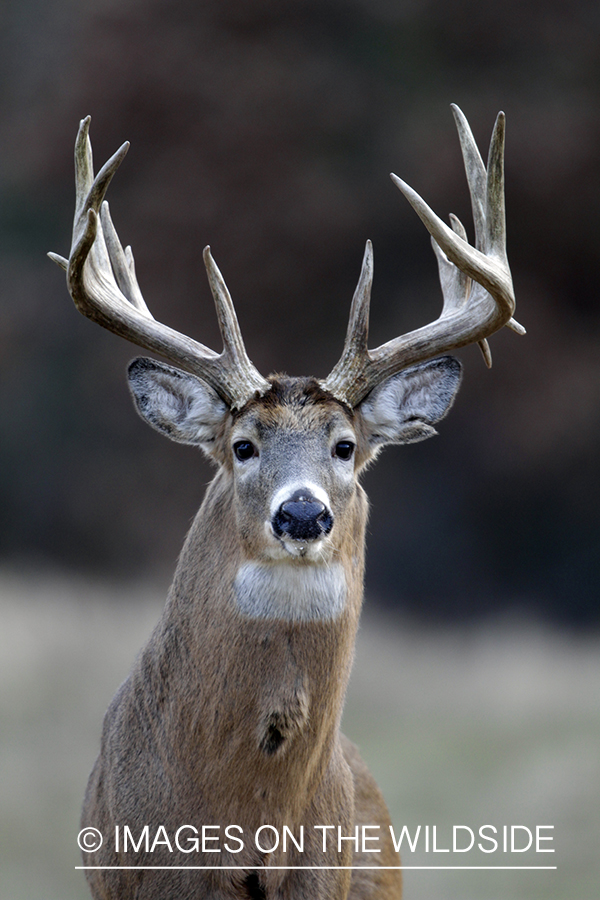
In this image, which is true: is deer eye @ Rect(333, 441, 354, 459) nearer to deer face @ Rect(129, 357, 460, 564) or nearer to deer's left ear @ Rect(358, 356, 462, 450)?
deer face @ Rect(129, 357, 460, 564)

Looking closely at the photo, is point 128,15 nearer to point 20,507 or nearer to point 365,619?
point 20,507

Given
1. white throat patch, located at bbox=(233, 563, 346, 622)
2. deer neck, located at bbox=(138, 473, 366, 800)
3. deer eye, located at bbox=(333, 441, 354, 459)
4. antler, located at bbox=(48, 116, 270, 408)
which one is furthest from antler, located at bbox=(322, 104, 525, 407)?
white throat patch, located at bbox=(233, 563, 346, 622)

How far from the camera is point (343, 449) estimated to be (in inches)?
132

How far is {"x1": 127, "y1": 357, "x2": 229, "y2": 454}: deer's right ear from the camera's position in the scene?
346 cm

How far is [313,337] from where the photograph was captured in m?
8.71

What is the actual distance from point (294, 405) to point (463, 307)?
0.69 metres

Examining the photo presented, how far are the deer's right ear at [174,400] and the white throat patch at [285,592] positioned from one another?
1.73ft

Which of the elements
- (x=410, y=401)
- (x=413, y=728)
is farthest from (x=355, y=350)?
(x=413, y=728)

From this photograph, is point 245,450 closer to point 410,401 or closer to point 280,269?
point 410,401

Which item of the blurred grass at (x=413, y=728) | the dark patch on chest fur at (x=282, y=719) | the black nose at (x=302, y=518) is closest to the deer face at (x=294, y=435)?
the black nose at (x=302, y=518)

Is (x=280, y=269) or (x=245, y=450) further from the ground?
(x=280, y=269)

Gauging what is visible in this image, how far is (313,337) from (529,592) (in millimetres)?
2549

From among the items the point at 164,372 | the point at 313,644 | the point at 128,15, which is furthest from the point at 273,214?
the point at 313,644

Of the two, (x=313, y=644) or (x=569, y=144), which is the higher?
(x=569, y=144)
